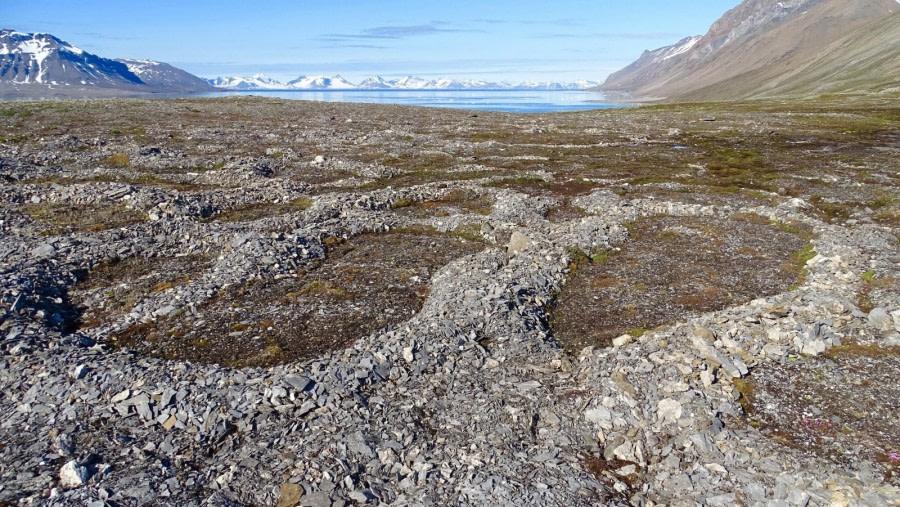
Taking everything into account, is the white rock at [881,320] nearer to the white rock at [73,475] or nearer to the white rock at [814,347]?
the white rock at [814,347]

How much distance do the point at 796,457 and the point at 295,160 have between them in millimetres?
52230

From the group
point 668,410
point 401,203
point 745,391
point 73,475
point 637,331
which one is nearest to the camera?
point 73,475

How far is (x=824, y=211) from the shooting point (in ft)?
121

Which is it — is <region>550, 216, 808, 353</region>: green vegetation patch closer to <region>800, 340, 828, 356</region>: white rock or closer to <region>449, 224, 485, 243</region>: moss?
<region>800, 340, 828, 356</region>: white rock

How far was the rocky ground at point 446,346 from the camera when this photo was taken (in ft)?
38.8

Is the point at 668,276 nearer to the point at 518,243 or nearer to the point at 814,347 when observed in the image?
the point at 518,243

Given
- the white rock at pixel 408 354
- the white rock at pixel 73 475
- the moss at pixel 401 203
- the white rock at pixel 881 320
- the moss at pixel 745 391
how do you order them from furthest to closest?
the moss at pixel 401 203, the white rock at pixel 881 320, the white rock at pixel 408 354, the moss at pixel 745 391, the white rock at pixel 73 475

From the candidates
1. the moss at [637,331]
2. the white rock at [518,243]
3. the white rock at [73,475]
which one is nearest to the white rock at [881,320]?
the moss at [637,331]

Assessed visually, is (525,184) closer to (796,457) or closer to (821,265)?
(821,265)

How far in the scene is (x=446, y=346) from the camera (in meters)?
17.2

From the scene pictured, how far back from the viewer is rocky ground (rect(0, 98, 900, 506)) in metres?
11.8

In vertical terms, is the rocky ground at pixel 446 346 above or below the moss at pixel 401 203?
below

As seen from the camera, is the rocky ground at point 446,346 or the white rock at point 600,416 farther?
the white rock at point 600,416

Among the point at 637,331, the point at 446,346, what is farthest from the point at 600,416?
the point at 637,331
